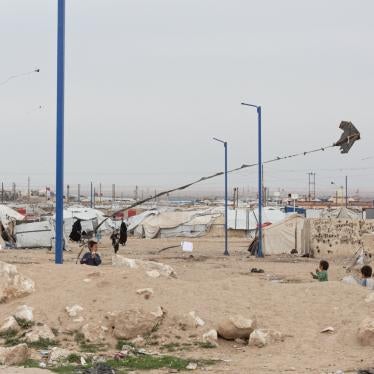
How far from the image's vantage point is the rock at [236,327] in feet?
34.8

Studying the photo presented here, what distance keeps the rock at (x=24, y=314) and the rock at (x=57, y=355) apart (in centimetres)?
138

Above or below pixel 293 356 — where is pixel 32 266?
above

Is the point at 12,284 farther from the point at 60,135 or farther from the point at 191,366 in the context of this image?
the point at 60,135

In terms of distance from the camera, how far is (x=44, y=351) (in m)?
9.90

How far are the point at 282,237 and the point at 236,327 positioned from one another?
946 inches

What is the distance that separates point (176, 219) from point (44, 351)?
146 ft

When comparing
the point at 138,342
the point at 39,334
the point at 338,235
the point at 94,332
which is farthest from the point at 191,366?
the point at 338,235

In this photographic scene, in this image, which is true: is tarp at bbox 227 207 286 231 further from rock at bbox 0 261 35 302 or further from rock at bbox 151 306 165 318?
rock at bbox 151 306 165 318

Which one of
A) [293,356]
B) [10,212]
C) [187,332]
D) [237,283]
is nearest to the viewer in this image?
[293,356]

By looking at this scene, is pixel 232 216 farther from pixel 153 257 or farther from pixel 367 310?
pixel 367 310

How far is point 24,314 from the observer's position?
11039 millimetres

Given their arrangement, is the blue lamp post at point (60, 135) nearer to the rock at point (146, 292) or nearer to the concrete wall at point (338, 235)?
the rock at point (146, 292)

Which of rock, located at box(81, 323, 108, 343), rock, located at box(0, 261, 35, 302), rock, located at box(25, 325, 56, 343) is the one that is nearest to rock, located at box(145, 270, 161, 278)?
rock, located at box(0, 261, 35, 302)

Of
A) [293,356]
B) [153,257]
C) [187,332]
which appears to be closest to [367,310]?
[293,356]
